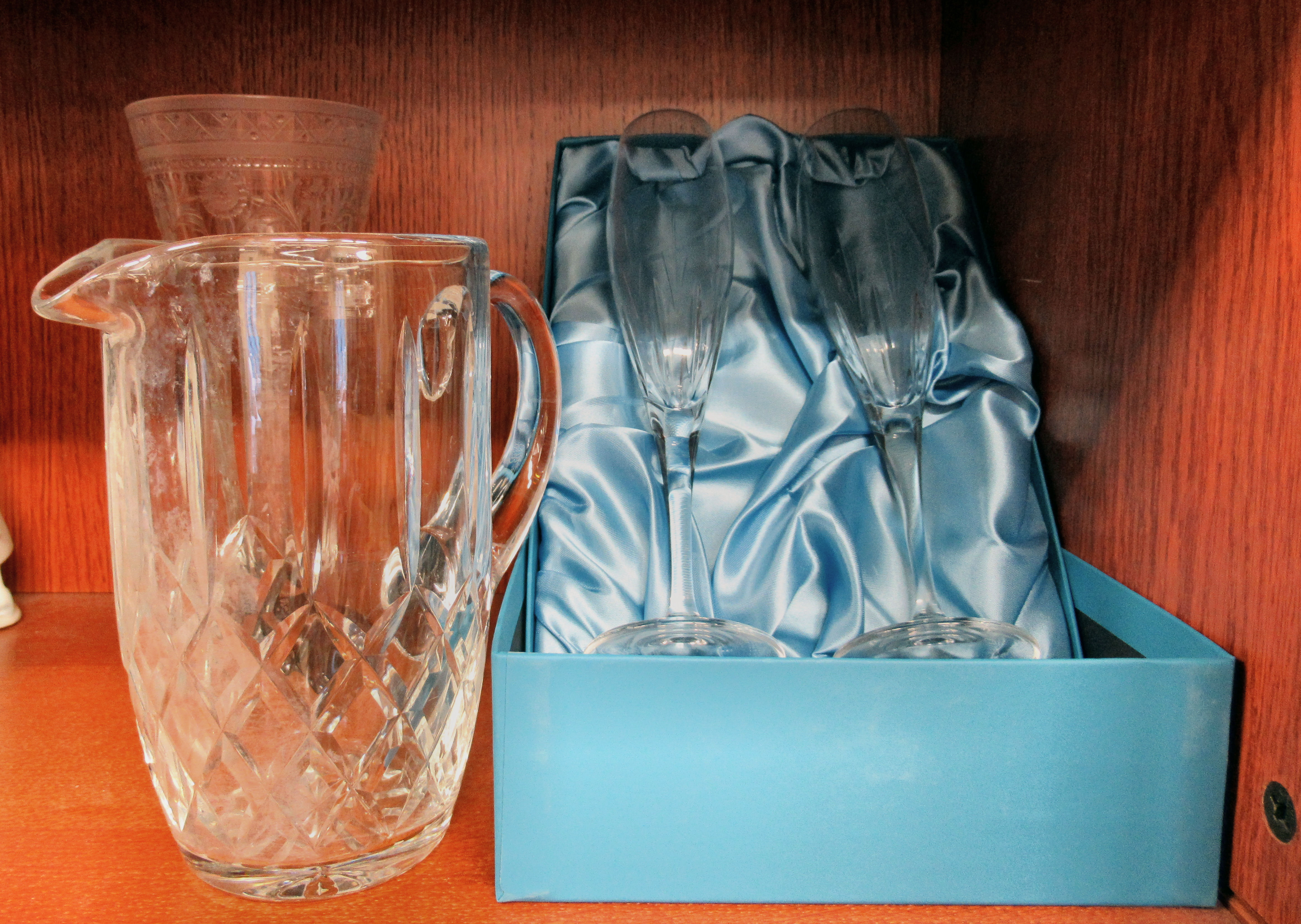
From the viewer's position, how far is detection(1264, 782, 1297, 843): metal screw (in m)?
0.30

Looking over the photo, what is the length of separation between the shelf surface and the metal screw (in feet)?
0.12

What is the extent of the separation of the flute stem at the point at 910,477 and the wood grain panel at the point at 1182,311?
66 millimetres

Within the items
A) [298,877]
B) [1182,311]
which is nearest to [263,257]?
[298,877]

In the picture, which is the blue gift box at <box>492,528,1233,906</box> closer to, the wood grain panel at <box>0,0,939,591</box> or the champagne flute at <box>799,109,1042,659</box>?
the champagne flute at <box>799,109,1042,659</box>

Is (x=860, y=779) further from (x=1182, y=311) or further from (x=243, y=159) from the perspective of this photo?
(x=243, y=159)

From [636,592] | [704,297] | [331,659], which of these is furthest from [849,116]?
[331,659]

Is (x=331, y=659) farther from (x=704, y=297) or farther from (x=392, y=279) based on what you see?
(x=704, y=297)

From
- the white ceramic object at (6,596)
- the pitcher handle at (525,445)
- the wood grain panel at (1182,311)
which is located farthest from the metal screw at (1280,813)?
the white ceramic object at (6,596)

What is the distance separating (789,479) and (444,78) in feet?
1.04

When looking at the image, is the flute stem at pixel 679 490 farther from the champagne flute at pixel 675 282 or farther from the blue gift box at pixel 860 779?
the blue gift box at pixel 860 779

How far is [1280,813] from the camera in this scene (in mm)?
310

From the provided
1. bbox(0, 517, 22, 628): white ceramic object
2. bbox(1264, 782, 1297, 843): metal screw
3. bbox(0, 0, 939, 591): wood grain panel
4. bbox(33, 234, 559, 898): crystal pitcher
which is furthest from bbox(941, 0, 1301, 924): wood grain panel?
bbox(0, 517, 22, 628): white ceramic object

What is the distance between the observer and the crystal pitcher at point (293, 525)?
317 mm

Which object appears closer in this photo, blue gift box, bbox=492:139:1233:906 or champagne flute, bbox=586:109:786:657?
blue gift box, bbox=492:139:1233:906
